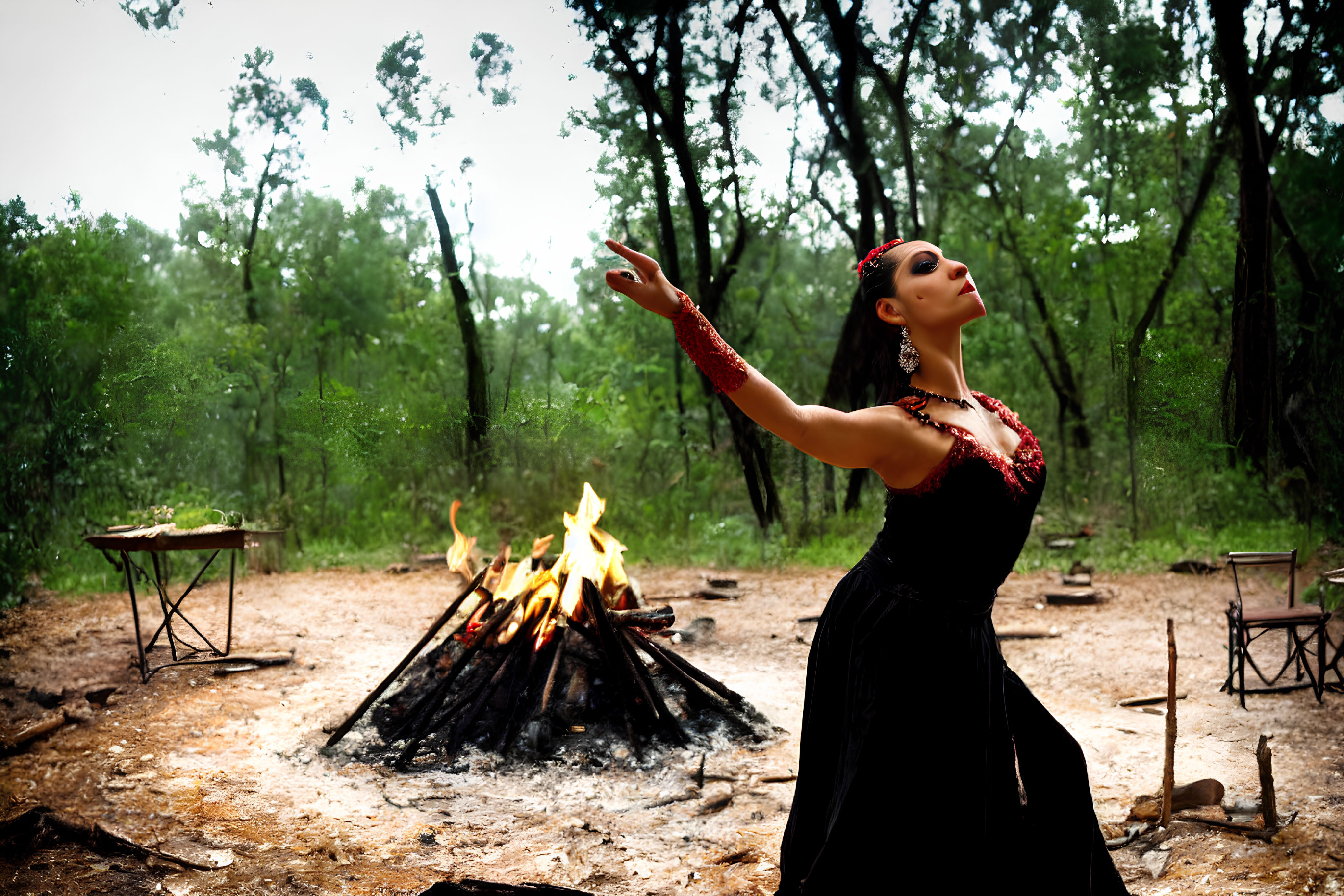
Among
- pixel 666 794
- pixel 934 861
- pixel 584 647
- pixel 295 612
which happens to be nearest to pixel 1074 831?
pixel 934 861

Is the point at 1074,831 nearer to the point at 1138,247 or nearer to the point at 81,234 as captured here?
the point at 81,234

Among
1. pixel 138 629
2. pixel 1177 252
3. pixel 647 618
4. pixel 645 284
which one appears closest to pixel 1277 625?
pixel 647 618

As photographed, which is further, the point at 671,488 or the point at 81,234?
the point at 671,488

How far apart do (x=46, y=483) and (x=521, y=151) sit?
3.51m

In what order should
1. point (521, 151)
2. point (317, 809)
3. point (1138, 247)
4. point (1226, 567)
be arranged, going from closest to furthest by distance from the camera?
point (317, 809), point (521, 151), point (1226, 567), point (1138, 247)

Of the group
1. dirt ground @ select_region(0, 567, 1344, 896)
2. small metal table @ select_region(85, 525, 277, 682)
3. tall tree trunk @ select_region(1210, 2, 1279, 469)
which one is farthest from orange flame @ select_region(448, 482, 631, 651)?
tall tree trunk @ select_region(1210, 2, 1279, 469)

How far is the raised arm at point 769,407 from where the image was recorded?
1.99 metres

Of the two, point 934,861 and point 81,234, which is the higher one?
point 81,234

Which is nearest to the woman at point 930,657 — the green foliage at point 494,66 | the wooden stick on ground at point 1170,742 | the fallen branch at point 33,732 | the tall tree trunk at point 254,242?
the wooden stick on ground at point 1170,742

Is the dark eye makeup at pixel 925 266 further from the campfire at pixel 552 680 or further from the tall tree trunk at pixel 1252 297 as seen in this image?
the tall tree trunk at pixel 1252 297

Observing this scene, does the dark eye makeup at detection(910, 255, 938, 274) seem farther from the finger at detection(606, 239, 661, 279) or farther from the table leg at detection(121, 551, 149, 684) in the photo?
the table leg at detection(121, 551, 149, 684)

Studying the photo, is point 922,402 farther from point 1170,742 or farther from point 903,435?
point 1170,742

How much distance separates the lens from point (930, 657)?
2.12 metres

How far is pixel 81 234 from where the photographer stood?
14.9ft
